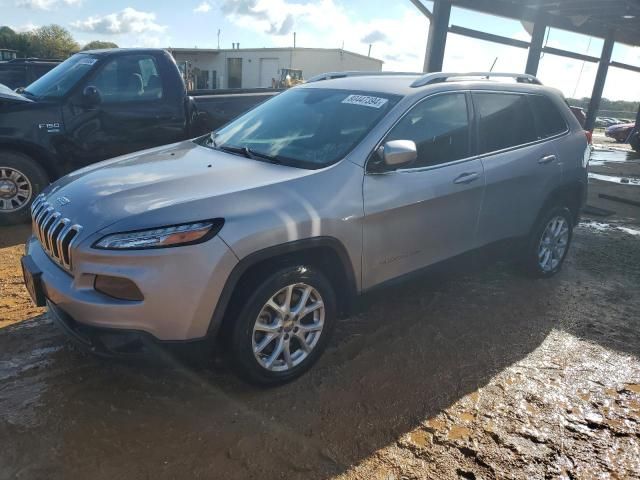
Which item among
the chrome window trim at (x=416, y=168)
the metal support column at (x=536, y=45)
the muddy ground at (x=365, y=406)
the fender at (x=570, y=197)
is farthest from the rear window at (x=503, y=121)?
the metal support column at (x=536, y=45)

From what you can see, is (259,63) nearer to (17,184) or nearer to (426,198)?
(17,184)

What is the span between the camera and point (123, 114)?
19.5ft

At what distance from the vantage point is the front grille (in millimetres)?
2557

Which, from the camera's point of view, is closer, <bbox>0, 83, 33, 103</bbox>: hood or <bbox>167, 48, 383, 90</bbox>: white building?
<bbox>0, 83, 33, 103</bbox>: hood

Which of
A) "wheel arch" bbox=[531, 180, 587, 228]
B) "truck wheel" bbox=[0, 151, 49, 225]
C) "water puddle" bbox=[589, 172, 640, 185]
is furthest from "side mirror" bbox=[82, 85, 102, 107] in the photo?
"water puddle" bbox=[589, 172, 640, 185]

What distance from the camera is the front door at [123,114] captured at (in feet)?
18.8

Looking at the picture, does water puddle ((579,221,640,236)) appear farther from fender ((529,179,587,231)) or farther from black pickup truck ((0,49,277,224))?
black pickup truck ((0,49,277,224))

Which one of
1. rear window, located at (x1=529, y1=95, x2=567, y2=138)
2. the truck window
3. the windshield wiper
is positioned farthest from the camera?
the truck window

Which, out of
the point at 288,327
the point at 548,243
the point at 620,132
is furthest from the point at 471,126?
the point at 620,132

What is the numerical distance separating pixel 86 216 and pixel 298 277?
1.16 m

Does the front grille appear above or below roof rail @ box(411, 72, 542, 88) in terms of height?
below

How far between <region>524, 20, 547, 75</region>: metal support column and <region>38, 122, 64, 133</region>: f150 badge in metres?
9.75

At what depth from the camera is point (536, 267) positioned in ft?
15.6

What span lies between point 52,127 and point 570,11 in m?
10.0
